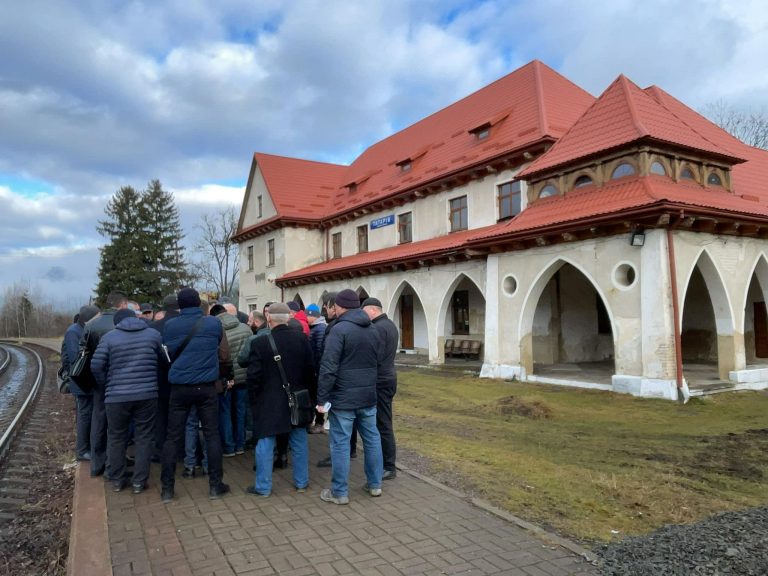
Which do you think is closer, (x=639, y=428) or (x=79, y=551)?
(x=79, y=551)

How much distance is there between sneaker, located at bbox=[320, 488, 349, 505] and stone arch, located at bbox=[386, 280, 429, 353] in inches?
686

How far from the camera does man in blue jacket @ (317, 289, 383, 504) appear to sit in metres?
5.20

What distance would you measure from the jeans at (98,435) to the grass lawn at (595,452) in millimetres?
3712

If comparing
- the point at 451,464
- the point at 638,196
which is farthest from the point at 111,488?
the point at 638,196

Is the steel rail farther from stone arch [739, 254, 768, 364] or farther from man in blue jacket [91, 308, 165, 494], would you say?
stone arch [739, 254, 768, 364]

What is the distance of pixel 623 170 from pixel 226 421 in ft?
35.1

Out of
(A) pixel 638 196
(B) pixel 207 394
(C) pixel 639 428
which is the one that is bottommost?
(C) pixel 639 428

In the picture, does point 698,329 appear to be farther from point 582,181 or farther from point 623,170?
point 623,170

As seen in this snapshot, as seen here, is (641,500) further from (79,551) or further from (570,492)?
(79,551)

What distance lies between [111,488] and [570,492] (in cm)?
464

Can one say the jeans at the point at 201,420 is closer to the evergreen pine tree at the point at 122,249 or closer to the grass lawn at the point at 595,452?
the grass lawn at the point at 595,452

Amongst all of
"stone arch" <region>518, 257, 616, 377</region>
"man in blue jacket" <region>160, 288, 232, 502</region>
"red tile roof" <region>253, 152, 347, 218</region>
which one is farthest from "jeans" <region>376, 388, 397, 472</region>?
"red tile roof" <region>253, 152, 347, 218</region>

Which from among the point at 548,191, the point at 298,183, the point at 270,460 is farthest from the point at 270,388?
the point at 298,183

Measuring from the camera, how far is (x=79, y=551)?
409 centimetres
